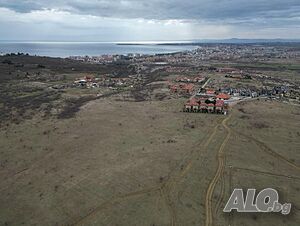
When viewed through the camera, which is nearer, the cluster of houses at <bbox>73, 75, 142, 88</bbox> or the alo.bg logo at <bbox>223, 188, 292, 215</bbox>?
the alo.bg logo at <bbox>223, 188, 292, 215</bbox>

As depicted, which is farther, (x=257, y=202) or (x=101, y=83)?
(x=101, y=83)

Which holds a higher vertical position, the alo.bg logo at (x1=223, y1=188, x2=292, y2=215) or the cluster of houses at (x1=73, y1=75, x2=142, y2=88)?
the cluster of houses at (x1=73, y1=75, x2=142, y2=88)

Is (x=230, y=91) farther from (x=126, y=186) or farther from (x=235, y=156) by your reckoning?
(x=126, y=186)

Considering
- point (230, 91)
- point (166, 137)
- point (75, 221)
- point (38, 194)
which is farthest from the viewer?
point (230, 91)

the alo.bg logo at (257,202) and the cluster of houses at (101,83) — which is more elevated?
the cluster of houses at (101,83)

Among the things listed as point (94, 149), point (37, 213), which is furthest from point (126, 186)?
point (94, 149)

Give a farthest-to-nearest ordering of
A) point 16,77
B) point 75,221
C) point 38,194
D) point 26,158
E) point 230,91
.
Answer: point 16,77 < point 230,91 < point 26,158 < point 38,194 < point 75,221

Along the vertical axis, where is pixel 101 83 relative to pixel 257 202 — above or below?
above

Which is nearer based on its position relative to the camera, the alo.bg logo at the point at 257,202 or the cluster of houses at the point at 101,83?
the alo.bg logo at the point at 257,202
